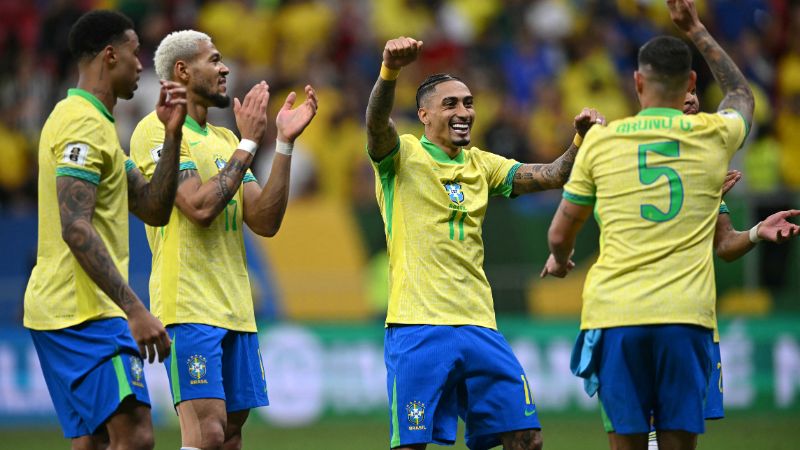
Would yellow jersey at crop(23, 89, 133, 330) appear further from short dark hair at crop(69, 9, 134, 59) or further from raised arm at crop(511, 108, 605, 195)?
raised arm at crop(511, 108, 605, 195)

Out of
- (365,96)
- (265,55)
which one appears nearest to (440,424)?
(365,96)

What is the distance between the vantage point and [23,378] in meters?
14.6

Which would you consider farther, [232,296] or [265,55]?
[265,55]

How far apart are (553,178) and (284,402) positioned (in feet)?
23.1

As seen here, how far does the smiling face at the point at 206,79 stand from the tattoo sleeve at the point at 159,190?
921 millimetres

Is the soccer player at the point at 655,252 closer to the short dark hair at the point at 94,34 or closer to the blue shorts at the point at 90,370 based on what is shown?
the blue shorts at the point at 90,370

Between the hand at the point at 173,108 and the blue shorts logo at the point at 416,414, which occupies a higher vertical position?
the hand at the point at 173,108

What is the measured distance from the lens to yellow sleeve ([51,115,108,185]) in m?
6.64

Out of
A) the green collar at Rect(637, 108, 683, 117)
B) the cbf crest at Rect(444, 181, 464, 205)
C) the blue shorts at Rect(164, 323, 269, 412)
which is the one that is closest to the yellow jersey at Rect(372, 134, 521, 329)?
the cbf crest at Rect(444, 181, 464, 205)

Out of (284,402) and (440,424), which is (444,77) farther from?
(284,402)

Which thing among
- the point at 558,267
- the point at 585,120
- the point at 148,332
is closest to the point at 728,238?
the point at 585,120

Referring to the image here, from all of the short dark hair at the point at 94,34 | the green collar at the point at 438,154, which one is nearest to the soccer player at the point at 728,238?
the green collar at the point at 438,154

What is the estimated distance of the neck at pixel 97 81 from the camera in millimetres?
7023

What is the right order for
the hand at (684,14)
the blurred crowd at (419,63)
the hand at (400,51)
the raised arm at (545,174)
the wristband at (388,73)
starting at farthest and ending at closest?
the blurred crowd at (419,63) → the raised arm at (545,174) → the wristband at (388,73) → the hand at (400,51) → the hand at (684,14)
